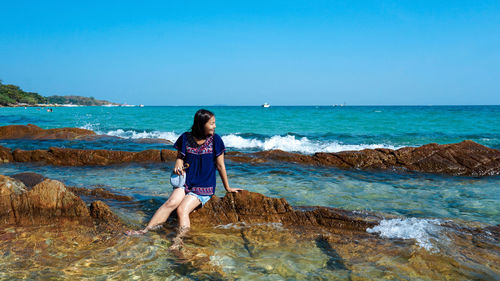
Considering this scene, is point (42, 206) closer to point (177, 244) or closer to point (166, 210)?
point (166, 210)

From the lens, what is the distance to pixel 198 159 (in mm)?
4926

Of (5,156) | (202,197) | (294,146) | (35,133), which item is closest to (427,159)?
(202,197)

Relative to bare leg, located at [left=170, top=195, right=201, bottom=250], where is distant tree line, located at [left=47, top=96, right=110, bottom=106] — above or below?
above

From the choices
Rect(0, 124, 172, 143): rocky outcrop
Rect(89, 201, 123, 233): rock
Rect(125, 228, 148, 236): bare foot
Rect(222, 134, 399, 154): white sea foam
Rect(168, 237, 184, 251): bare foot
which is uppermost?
Rect(0, 124, 172, 143): rocky outcrop

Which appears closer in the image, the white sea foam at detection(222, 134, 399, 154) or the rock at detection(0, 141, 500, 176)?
the rock at detection(0, 141, 500, 176)

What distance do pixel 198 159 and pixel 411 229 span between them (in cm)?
310

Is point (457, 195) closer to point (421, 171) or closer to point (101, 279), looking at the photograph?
point (421, 171)

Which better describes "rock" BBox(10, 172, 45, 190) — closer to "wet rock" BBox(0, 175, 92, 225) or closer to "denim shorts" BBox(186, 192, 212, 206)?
"wet rock" BBox(0, 175, 92, 225)

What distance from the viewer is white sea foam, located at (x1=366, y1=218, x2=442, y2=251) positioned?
14.8ft

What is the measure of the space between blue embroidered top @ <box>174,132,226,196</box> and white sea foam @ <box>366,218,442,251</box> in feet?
7.85

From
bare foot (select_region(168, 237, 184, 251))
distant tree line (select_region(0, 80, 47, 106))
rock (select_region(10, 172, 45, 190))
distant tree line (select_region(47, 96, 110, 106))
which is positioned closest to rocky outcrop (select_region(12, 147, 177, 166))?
rock (select_region(10, 172, 45, 190))

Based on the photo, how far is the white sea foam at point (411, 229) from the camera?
4.52m

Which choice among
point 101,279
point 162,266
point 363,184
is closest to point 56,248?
point 101,279

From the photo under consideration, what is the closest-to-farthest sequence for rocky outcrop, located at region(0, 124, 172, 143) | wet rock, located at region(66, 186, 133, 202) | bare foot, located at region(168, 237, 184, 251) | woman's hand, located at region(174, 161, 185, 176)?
1. bare foot, located at region(168, 237, 184, 251)
2. woman's hand, located at region(174, 161, 185, 176)
3. wet rock, located at region(66, 186, 133, 202)
4. rocky outcrop, located at region(0, 124, 172, 143)
